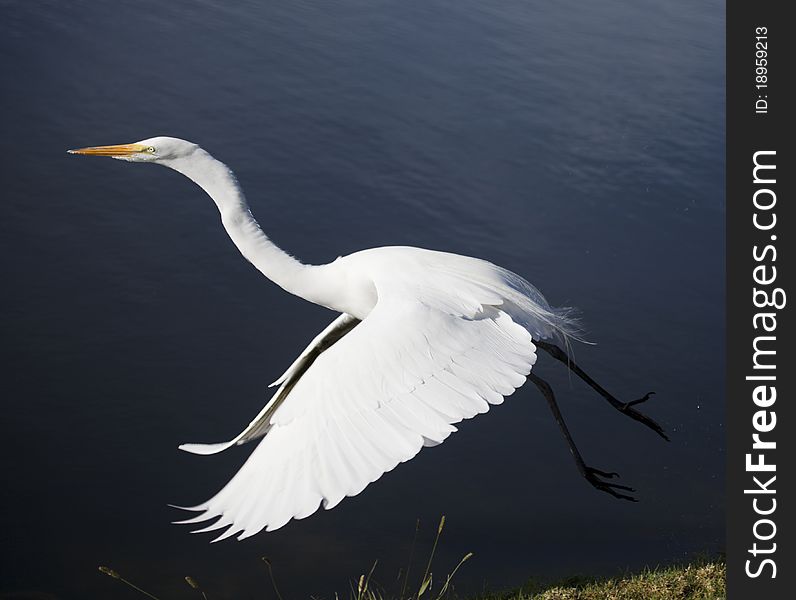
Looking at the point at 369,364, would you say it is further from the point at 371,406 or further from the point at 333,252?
the point at 333,252

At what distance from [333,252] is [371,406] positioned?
3.54 metres

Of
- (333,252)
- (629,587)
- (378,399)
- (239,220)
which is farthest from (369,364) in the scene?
(333,252)

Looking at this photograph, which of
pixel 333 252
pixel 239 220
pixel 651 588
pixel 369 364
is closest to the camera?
pixel 369 364

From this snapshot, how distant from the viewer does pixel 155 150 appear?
12.7ft

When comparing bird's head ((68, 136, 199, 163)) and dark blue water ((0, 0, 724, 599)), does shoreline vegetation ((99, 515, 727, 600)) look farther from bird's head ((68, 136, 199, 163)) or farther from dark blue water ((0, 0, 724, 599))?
bird's head ((68, 136, 199, 163))

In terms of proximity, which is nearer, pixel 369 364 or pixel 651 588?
pixel 369 364

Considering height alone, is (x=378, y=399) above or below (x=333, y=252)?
above

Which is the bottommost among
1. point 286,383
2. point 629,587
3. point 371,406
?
point 629,587

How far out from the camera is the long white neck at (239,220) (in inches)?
150

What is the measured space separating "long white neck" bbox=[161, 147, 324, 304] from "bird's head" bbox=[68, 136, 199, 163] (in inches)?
0.8

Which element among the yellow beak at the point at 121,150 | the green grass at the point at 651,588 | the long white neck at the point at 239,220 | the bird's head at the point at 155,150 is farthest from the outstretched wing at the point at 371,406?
the yellow beak at the point at 121,150

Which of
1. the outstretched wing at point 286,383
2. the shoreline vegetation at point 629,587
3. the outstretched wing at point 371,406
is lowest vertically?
the shoreline vegetation at point 629,587

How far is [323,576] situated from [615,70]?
23.5 feet

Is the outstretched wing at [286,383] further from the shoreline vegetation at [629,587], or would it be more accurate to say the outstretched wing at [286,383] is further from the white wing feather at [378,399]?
the shoreline vegetation at [629,587]
